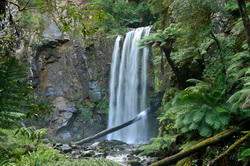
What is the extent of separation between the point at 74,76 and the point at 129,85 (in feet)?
14.7

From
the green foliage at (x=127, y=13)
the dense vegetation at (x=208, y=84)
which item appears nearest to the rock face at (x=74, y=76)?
the green foliage at (x=127, y=13)

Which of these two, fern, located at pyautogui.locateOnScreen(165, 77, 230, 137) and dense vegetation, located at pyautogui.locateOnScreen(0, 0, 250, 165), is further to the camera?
fern, located at pyautogui.locateOnScreen(165, 77, 230, 137)

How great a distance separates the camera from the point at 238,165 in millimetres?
3600

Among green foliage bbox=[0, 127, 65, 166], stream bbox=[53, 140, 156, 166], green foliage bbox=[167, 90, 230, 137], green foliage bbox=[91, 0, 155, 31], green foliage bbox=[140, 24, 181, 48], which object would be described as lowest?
stream bbox=[53, 140, 156, 166]

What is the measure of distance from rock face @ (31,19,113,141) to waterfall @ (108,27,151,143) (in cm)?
80

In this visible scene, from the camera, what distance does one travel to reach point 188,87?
6297 millimetres

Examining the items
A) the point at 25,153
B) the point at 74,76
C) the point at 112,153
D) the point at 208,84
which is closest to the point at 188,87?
the point at 208,84

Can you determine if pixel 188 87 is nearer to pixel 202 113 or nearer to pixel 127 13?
pixel 202 113

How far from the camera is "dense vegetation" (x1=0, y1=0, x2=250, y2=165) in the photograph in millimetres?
2277

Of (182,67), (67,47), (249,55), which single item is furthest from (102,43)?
(249,55)

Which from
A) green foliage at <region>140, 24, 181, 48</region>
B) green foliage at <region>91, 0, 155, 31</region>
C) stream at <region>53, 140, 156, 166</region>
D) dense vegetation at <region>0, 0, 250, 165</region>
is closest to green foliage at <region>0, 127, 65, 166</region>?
dense vegetation at <region>0, 0, 250, 165</region>

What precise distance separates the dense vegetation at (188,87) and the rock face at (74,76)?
9.20m

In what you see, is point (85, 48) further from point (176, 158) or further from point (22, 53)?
point (176, 158)

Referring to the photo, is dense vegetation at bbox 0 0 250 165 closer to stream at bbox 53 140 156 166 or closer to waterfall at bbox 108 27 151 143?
stream at bbox 53 140 156 166
